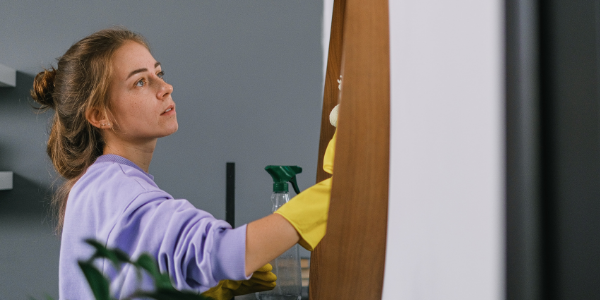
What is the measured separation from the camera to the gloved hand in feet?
2.61

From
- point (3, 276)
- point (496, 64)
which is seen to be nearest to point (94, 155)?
point (496, 64)

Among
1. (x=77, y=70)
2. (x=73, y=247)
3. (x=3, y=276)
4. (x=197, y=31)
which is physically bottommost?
(x=3, y=276)

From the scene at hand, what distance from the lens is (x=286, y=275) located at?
87 centimetres

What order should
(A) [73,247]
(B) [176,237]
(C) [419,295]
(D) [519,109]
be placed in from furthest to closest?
(A) [73,247], (B) [176,237], (C) [419,295], (D) [519,109]

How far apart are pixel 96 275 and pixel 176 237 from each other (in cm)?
33

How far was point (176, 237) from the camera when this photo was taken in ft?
1.70

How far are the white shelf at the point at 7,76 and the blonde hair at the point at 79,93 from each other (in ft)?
2.00

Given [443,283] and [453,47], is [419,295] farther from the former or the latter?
[453,47]

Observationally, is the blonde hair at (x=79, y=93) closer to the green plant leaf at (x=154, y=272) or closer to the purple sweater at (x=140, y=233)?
the purple sweater at (x=140, y=233)

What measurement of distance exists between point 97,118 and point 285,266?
1.66 ft

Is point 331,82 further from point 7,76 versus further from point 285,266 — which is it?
point 7,76

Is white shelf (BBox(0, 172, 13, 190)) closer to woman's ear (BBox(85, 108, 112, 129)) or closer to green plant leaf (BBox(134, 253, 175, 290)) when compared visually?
woman's ear (BBox(85, 108, 112, 129))

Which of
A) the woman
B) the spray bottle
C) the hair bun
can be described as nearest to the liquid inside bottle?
the spray bottle

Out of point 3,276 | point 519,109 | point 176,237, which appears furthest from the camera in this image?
point 3,276
